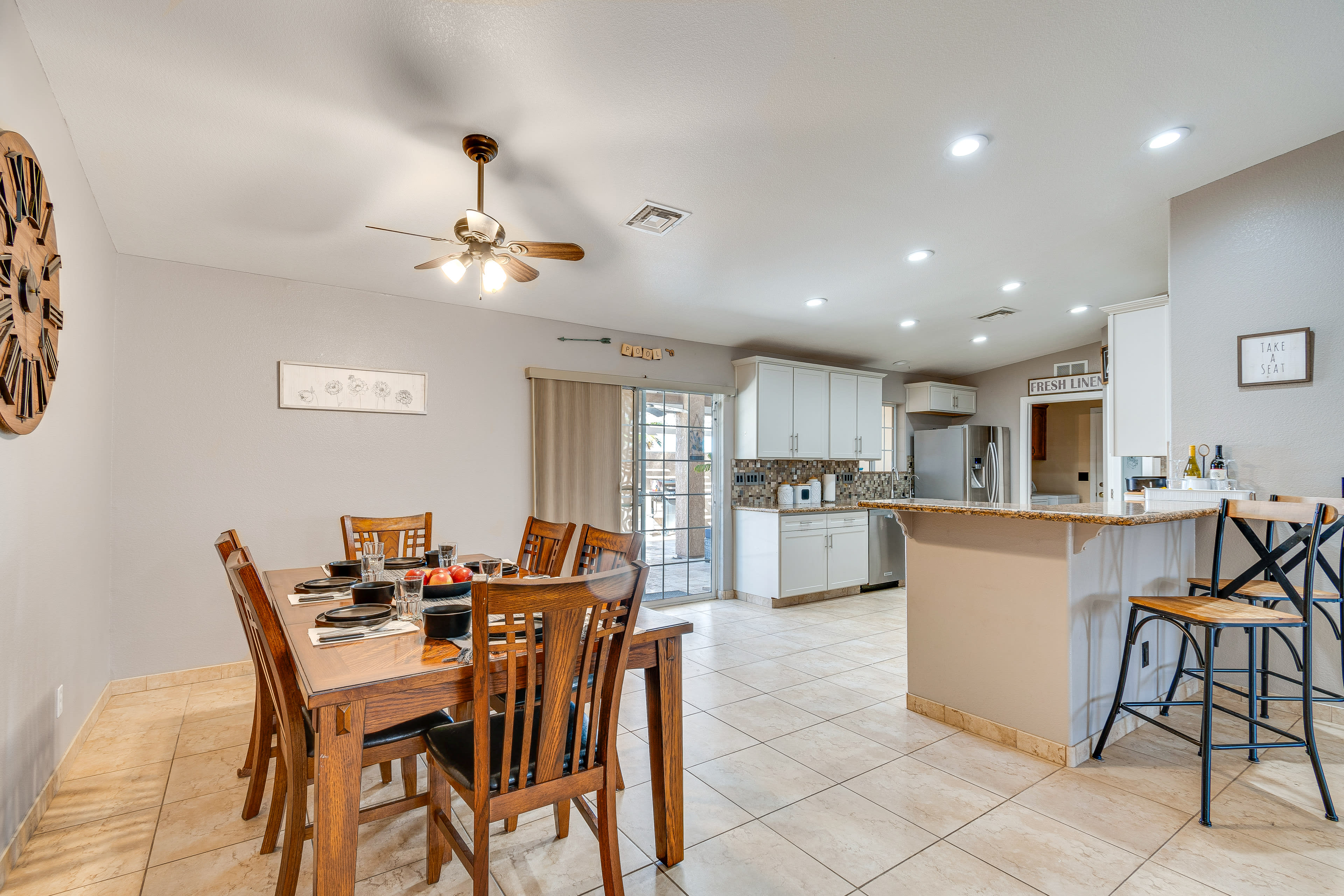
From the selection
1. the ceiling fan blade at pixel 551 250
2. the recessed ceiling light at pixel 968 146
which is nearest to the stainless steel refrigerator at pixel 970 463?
the recessed ceiling light at pixel 968 146

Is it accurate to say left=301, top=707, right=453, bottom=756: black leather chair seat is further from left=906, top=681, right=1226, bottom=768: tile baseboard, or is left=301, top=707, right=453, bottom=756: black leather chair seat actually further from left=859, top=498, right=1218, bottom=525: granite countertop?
left=906, top=681, right=1226, bottom=768: tile baseboard

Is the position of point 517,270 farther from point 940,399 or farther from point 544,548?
point 940,399

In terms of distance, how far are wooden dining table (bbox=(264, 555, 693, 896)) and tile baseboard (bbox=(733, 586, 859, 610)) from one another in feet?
12.2

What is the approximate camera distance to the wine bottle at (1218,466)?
3238mm

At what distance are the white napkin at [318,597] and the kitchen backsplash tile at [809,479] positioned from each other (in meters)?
4.03

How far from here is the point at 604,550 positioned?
2.61 m

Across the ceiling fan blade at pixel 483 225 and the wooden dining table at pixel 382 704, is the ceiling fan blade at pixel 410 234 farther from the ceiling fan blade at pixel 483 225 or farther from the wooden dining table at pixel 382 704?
the wooden dining table at pixel 382 704

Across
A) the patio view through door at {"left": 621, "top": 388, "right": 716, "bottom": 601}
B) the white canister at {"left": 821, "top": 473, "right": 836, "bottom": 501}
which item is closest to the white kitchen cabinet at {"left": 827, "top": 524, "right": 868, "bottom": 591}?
the white canister at {"left": 821, "top": 473, "right": 836, "bottom": 501}

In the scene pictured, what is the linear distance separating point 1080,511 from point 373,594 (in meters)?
2.81

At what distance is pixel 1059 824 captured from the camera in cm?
215

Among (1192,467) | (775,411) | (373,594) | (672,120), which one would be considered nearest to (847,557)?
(775,411)

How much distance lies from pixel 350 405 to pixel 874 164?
10.9ft

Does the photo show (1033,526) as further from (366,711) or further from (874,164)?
(366,711)

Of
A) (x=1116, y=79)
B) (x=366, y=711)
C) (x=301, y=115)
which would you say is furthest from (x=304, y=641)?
(x=1116, y=79)
